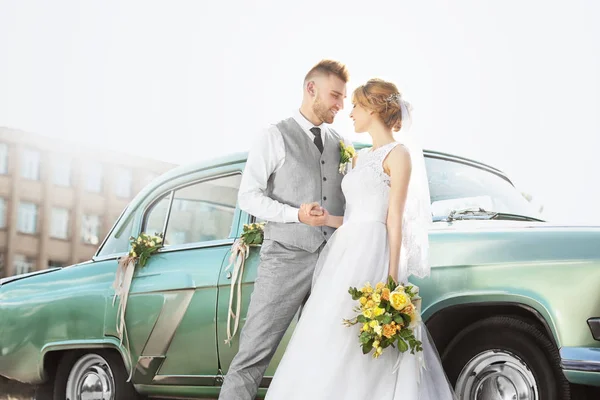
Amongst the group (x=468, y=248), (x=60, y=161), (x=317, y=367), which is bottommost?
(x=317, y=367)

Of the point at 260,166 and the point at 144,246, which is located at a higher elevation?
the point at 260,166

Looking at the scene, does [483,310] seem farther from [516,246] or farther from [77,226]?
[77,226]

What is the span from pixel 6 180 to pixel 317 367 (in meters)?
50.9

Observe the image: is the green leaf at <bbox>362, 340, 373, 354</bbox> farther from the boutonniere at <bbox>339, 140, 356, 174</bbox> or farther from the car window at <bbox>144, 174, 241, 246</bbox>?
the car window at <bbox>144, 174, 241, 246</bbox>

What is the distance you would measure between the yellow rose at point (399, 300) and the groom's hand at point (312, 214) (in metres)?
0.57

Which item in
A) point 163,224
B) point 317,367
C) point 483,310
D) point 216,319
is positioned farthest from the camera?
point 163,224

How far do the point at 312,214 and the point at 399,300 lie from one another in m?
0.65

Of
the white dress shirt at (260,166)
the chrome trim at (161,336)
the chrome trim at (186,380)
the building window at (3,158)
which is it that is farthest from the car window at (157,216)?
the building window at (3,158)

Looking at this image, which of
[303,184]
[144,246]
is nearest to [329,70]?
[303,184]

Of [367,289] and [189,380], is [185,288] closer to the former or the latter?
[189,380]

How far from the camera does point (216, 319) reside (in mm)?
5363

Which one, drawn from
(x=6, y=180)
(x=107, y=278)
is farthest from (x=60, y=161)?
(x=107, y=278)

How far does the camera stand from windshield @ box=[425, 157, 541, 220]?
5184mm

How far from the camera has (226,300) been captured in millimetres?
5316
